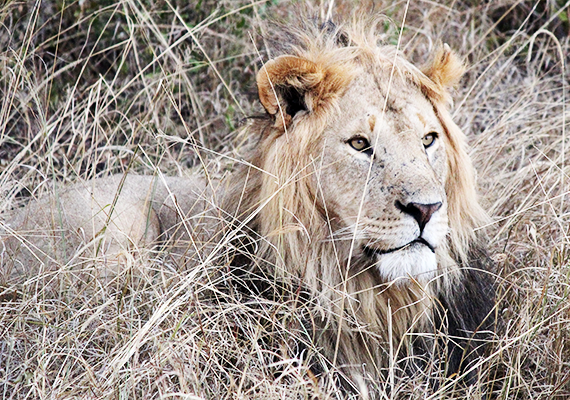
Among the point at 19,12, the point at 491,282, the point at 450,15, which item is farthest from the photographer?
the point at 450,15

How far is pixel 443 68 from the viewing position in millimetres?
3213

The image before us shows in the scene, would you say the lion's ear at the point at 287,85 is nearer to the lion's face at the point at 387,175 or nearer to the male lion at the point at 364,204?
the male lion at the point at 364,204

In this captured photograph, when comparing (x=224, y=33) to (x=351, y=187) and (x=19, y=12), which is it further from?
(x=351, y=187)

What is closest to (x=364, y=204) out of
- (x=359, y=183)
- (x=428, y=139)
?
(x=359, y=183)

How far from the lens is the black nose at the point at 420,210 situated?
272 centimetres

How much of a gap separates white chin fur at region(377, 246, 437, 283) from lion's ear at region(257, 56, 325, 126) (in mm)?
666

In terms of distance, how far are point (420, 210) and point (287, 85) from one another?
720 mm

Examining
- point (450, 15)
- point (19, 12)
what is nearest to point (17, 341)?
point (19, 12)

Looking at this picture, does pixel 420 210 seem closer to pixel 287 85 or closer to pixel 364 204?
pixel 364 204

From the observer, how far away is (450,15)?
5.73m

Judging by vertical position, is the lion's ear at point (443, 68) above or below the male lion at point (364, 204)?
above

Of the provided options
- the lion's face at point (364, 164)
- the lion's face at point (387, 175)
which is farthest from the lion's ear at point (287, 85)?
the lion's face at point (387, 175)

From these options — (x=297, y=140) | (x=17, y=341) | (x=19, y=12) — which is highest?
(x=297, y=140)

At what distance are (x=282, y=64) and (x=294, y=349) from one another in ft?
3.59
